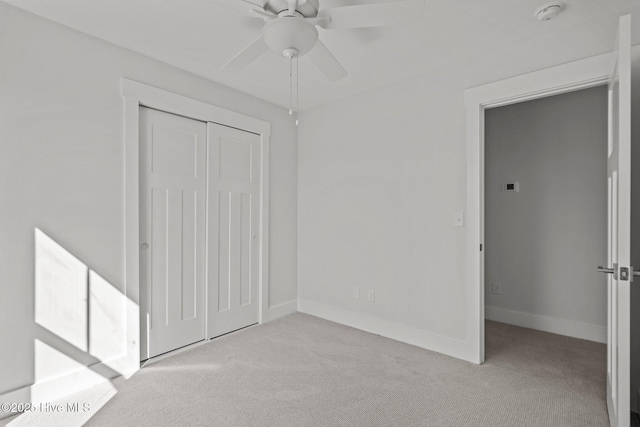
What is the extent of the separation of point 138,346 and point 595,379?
11.0 ft

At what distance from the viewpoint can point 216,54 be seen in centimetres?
258

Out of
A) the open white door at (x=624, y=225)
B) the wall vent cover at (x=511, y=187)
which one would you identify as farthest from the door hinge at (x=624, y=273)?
the wall vent cover at (x=511, y=187)

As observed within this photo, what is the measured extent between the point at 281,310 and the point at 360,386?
1.66 meters

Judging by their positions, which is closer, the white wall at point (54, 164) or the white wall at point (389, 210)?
the white wall at point (54, 164)

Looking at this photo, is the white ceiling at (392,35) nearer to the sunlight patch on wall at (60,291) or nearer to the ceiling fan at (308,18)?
the ceiling fan at (308,18)

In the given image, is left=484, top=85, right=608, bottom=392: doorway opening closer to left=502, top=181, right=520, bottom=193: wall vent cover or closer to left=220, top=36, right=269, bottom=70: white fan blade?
left=502, top=181, right=520, bottom=193: wall vent cover

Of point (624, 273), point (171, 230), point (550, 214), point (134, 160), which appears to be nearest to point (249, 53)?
point (134, 160)

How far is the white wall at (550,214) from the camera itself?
3113 mm

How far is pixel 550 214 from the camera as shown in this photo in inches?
132

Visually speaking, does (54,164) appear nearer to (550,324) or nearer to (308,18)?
(308,18)

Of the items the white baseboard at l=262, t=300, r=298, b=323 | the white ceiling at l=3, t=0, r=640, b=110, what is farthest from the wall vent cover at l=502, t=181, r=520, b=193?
the white baseboard at l=262, t=300, r=298, b=323

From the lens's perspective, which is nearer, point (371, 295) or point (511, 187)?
point (371, 295)

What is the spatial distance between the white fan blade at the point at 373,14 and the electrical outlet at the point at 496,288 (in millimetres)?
3134

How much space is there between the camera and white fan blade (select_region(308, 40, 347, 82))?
72.2 inches
